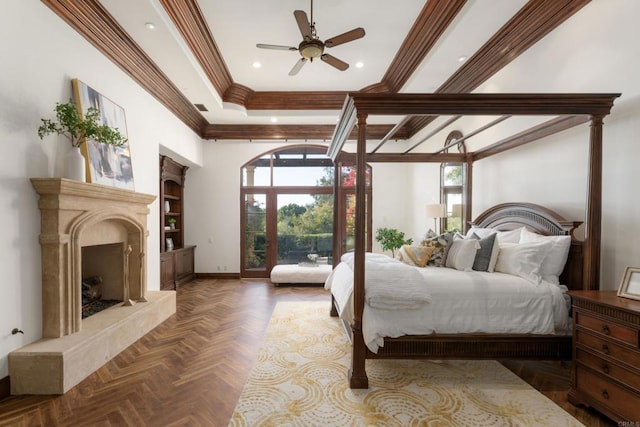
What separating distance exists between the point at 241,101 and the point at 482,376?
216 inches

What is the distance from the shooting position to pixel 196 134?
652 centimetres

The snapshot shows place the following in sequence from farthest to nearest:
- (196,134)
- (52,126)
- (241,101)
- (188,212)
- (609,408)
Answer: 1. (188,212)
2. (196,134)
3. (241,101)
4. (52,126)
5. (609,408)

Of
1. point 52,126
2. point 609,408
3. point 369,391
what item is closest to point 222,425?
point 369,391

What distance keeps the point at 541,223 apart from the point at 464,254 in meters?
0.85

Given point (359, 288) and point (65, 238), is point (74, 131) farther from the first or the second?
point (359, 288)

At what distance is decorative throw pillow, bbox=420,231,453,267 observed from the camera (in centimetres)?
336

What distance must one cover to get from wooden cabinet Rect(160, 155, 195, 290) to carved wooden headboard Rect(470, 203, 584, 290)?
533 cm

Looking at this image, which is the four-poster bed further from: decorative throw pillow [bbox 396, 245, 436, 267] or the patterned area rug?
decorative throw pillow [bbox 396, 245, 436, 267]

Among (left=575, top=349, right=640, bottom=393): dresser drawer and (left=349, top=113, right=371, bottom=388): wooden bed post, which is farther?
(left=349, top=113, right=371, bottom=388): wooden bed post

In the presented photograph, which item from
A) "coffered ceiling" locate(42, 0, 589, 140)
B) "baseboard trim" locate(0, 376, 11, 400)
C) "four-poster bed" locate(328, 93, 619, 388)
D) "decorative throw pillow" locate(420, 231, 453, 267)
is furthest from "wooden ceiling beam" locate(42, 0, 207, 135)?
"decorative throw pillow" locate(420, 231, 453, 267)

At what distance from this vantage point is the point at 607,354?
194 cm

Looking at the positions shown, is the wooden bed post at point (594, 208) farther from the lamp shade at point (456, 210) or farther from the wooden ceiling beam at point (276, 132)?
the wooden ceiling beam at point (276, 132)

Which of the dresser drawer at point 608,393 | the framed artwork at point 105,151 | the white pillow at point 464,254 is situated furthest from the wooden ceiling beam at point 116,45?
the dresser drawer at point 608,393

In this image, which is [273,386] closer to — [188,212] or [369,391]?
[369,391]
